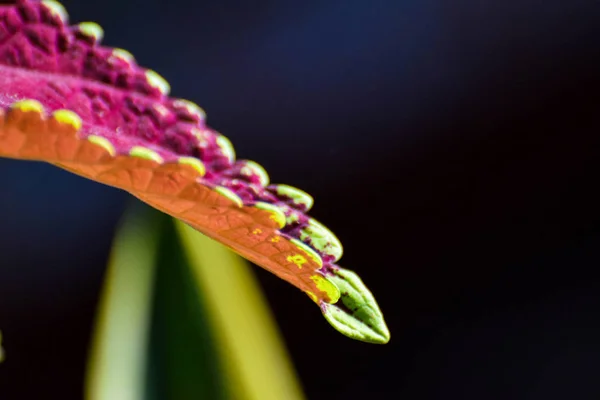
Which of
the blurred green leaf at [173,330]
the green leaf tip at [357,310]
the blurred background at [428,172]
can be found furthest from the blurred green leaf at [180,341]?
the blurred background at [428,172]

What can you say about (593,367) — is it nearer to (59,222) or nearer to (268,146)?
(268,146)

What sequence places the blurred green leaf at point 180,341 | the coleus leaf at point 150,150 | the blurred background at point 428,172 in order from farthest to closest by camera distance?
the blurred background at point 428,172 < the blurred green leaf at point 180,341 < the coleus leaf at point 150,150

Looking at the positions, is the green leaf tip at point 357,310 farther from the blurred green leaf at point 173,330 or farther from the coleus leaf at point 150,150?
the blurred green leaf at point 173,330

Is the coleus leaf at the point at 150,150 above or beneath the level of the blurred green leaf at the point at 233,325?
above

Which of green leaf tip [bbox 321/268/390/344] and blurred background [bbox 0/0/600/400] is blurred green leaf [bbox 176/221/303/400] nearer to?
green leaf tip [bbox 321/268/390/344]

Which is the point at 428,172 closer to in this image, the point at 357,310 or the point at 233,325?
the point at 233,325

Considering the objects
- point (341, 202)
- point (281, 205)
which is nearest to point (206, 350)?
point (281, 205)
